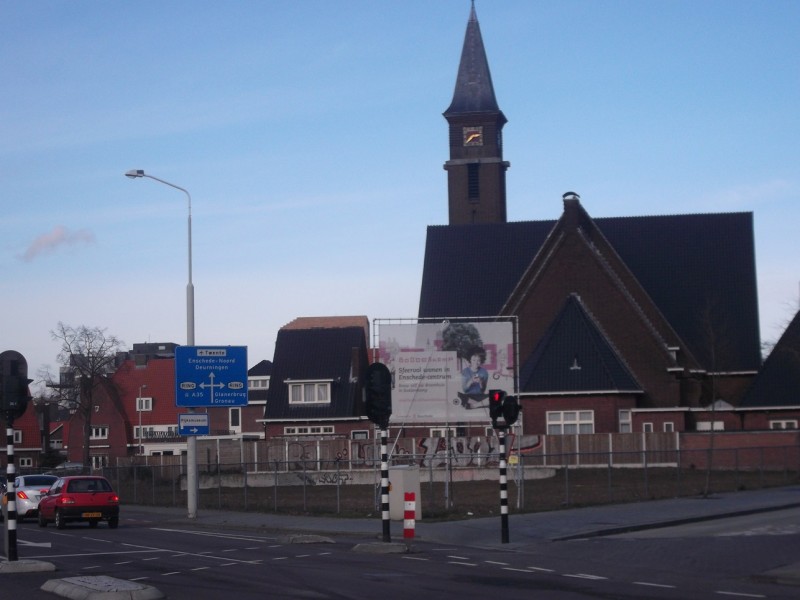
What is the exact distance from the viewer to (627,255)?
2707 inches

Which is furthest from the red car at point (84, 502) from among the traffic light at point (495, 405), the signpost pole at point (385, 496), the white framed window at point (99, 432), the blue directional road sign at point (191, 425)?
the white framed window at point (99, 432)

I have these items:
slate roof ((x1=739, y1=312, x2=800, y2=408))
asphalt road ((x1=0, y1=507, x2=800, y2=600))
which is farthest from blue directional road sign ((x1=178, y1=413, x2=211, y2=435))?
slate roof ((x1=739, y1=312, x2=800, y2=408))

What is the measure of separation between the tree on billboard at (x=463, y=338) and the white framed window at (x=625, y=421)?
17398mm

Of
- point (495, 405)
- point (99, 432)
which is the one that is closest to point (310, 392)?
point (99, 432)

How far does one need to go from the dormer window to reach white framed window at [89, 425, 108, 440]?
31159mm

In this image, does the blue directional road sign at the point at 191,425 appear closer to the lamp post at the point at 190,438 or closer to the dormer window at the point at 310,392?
the lamp post at the point at 190,438

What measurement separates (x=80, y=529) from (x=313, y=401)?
39187mm

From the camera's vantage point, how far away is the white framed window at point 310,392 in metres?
70.5

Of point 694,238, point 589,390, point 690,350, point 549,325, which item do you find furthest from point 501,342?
point 694,238

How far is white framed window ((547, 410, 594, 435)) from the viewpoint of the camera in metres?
56.6

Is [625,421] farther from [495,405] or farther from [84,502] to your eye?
[495,405]

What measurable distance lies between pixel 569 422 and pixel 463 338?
16.5m

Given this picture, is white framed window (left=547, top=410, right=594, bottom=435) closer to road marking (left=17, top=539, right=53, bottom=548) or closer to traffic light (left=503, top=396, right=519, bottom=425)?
traffic light (left=503, top=396, right=519, bottom=425)

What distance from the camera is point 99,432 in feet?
314
